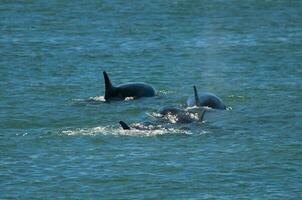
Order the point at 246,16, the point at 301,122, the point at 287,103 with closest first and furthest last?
the point at 301,122
the point at 287,103
the point at 246,16

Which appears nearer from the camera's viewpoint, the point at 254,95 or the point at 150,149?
the point at 150,149

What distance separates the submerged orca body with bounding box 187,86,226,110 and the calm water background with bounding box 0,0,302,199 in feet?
2.32

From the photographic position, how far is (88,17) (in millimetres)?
90250

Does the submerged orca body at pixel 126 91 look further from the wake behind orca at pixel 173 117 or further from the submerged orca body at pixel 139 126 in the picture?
the submerged orca body at pixel 139 126

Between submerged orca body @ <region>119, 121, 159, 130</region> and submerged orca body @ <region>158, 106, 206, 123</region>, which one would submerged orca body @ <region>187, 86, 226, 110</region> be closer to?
submerged orca body @ <region>158, 106, 206, 123</region>

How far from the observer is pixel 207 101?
4834 centimetres

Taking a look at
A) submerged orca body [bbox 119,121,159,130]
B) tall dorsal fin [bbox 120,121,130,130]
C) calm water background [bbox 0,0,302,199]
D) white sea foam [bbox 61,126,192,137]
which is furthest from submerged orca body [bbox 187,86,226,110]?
tall dorsal fin [bbox 120,121,130,130]

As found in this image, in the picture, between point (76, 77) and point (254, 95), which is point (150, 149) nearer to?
point (254, 95)

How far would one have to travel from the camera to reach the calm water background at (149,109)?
36.9 metres

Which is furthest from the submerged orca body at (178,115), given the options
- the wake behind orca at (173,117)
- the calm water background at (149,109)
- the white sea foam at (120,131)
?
the white sea foam at (120,131)

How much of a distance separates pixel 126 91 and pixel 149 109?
3.45 m

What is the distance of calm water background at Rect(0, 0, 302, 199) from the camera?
3691cm

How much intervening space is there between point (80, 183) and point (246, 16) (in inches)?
2119

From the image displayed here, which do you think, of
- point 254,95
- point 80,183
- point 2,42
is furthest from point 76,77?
point 80,183
